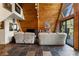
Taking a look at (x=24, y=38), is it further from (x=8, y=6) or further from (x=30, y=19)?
(x=8, y=6)

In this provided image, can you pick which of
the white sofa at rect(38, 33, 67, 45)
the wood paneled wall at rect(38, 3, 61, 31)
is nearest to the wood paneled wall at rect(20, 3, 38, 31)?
the wood paneled wall at rect(38, 3, 61, 31)

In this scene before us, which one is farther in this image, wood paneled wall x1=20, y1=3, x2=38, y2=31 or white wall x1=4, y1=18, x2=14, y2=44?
white wall x1=4, y1=18, x2=14, y2=44

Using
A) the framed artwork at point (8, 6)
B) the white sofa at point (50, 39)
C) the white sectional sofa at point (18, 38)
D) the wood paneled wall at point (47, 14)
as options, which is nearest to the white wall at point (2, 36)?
the white sectional sofa at point (18, 38)

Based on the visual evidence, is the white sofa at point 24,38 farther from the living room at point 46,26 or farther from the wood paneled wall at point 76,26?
the wood paneled wall at point 76,26

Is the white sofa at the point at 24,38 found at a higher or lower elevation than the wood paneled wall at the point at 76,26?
lower

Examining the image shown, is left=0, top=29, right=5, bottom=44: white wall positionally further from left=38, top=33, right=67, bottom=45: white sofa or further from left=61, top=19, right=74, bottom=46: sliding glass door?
left=61, top=19, right=74, bottom=46: sliding glass door

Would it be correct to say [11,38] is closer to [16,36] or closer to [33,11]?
[16,36]

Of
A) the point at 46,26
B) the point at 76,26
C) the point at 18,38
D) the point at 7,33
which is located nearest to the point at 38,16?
the point at 46,26

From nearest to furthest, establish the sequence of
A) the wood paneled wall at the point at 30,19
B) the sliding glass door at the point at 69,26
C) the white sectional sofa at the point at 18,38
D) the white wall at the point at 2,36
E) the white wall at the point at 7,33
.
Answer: the sliding glass door at the point at 69,26
the wood paneled wall at the point at 30,19
the white wall at the point at 2,36
the white wall at the point at 7,33
the white sectional sofa at the point at 18,38

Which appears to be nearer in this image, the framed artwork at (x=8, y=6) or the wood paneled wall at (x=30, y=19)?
the framed artwork at (x=8, y=6)

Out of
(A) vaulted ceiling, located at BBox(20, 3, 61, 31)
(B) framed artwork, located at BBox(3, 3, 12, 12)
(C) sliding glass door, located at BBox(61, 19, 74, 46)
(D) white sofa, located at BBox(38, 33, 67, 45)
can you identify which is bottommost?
(D) white sofa, located at BBox(38, 33, 67, 45)

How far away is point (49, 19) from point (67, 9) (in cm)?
87

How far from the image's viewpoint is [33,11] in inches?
245

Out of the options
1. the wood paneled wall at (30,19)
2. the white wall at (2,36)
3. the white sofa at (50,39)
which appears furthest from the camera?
the white wall at (2,36)
